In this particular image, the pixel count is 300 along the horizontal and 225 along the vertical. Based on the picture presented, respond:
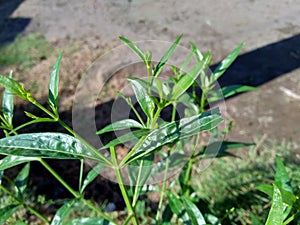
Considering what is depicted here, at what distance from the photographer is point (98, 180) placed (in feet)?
8.11

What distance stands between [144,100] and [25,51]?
3303mm

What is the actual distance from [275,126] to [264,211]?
1146 millimetres

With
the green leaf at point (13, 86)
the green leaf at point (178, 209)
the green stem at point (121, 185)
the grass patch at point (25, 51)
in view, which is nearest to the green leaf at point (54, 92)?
the green leaf at point (13, 86)

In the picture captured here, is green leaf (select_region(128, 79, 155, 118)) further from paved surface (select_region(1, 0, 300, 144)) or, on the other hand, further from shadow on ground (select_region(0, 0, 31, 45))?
shadow on ground (select_region(0, 0, 31, 45))

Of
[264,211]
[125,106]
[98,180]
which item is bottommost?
[98,180]

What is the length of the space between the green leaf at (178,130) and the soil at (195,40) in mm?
1939

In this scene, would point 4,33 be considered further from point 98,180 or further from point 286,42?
point 286,42

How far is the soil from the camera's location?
2.97 metres

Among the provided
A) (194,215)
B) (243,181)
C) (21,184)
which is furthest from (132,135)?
(243,181)

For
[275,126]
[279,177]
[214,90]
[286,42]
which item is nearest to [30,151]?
[279,177]

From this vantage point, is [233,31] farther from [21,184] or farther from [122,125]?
[122,125]

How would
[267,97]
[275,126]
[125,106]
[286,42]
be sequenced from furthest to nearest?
[286,42], [267,97], [275,126], [125,106]

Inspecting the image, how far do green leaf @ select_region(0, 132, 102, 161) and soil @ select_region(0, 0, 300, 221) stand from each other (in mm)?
1939

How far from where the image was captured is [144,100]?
Result: 0.88 metres
